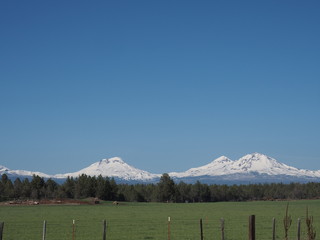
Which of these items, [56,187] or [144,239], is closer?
[144,239]

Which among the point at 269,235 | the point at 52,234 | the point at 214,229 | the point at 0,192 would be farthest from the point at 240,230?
the point at 0,192

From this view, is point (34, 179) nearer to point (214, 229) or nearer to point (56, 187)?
point (56, 187)

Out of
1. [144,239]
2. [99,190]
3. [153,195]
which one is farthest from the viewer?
[153,195]

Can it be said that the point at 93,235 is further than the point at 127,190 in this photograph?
No

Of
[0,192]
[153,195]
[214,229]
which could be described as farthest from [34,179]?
[214,229]

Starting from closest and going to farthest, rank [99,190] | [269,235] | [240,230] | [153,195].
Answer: [269,235] < [240,230] < [99,190] < [153,195]

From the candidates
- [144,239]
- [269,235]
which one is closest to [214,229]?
[269,235]

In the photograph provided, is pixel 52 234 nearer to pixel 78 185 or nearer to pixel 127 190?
pixel 78 185

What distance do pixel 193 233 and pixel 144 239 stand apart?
6.88 m

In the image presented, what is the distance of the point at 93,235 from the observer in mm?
42344

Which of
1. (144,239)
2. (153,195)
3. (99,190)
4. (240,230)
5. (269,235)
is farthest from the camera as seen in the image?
(153,195)

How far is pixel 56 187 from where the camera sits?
18588 centimetres

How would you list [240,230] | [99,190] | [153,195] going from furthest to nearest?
1. [153,195]
2. [99,190]
3. [240,230]

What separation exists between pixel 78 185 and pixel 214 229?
128914mm
